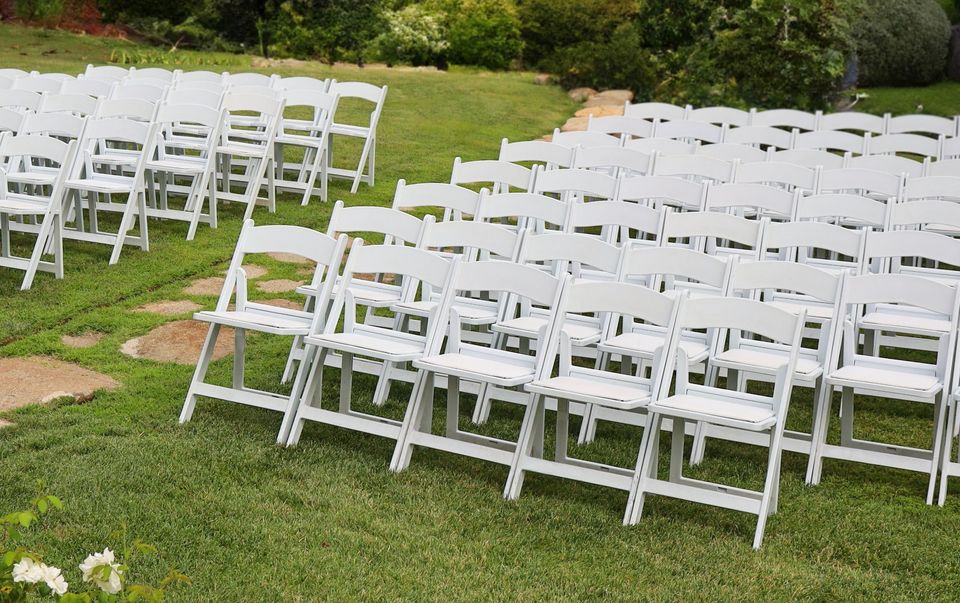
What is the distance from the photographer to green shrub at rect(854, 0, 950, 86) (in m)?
17.6

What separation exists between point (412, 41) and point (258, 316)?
1650cm

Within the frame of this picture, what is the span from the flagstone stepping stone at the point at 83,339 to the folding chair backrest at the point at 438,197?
199cm

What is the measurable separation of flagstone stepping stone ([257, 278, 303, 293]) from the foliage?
545 inches

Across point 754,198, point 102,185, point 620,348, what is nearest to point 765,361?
point 620,348

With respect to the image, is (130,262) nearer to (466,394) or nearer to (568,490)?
(466,394)

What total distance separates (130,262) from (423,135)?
6.28m

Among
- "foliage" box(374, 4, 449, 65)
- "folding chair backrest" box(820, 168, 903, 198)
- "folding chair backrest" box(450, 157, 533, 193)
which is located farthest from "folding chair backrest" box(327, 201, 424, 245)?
"foliage" box(374, 4, 449, 65)

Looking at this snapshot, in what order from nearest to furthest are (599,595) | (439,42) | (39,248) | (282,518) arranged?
(599,595), (282,518), (39,248), (439,42)

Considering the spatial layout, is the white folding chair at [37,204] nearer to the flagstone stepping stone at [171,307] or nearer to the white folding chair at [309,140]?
the flagstone stepping stone at [171,307]

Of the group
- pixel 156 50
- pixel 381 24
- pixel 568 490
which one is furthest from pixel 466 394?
pixel 381 24

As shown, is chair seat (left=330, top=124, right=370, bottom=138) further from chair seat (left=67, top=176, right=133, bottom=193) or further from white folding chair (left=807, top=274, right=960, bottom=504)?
white folding chair (left=807, top=274, right=960, bottom=504)

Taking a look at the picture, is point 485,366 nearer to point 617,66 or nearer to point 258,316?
point 258,316

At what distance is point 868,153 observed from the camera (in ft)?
33.3

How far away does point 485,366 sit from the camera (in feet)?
17.1
